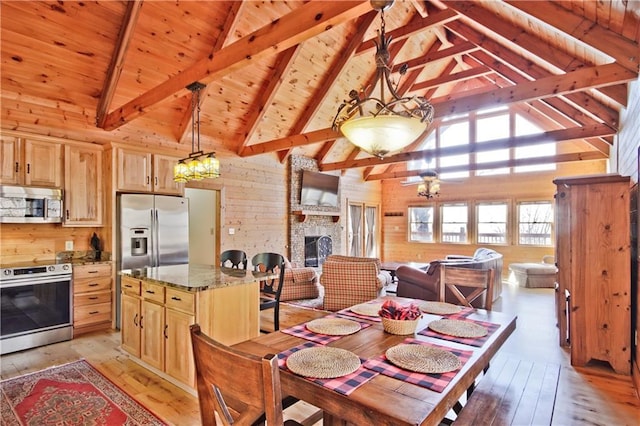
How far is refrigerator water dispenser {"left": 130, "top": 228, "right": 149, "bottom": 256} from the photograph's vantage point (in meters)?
4.63

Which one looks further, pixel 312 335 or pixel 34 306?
pixel 34 306

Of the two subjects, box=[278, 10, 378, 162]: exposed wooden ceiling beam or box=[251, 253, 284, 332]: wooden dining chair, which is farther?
box=[278, 10, 378, 162]: exposed wooden ceiling beam

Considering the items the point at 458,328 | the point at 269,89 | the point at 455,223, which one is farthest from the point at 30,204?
the point at 455,223

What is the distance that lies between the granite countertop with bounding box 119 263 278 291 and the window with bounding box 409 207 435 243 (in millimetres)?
8145

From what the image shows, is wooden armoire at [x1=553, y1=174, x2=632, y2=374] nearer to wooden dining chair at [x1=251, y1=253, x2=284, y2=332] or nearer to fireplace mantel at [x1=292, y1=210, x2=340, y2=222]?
wooden dining chair at [x1=251, y1=253, x2=284, y2=332]

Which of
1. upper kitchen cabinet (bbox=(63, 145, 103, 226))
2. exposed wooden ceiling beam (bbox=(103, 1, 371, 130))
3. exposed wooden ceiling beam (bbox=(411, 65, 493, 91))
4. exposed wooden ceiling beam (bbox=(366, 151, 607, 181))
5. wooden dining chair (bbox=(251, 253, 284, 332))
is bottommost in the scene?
wooden dining chair (bbox=(251, 253, 284, 332))

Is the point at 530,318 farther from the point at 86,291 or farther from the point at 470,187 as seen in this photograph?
the point at 86,291

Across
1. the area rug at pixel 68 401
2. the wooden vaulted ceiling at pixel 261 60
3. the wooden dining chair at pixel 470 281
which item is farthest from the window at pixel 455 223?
the area rug at pixel 68 401

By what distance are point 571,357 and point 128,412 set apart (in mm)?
3970

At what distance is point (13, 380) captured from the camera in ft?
9.93

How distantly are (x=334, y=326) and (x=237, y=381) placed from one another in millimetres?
1010

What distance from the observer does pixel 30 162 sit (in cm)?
402

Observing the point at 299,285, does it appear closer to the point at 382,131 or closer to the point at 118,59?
the point at 118,59

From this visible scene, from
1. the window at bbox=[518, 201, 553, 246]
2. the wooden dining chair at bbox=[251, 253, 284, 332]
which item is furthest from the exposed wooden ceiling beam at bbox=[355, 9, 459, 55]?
the window at bbox=[518, 201, 553, 246]
